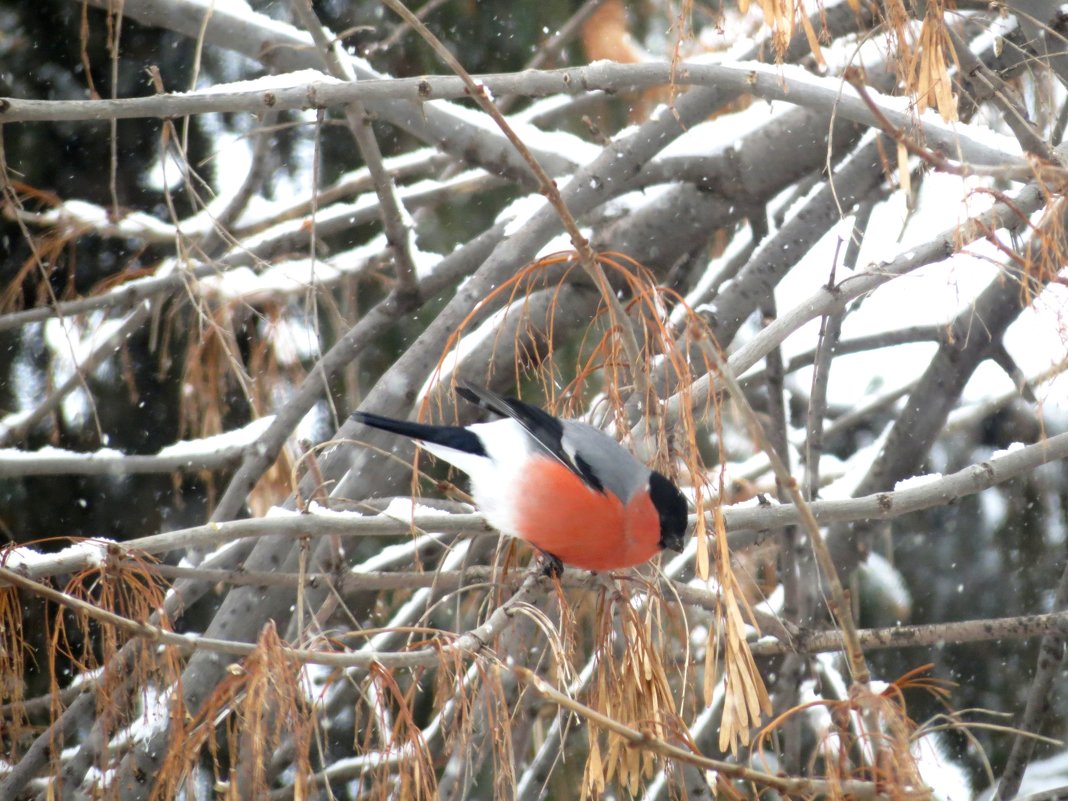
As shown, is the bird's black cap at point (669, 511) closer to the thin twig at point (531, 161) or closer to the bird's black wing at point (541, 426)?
the bird's black wing at point (541, 426)

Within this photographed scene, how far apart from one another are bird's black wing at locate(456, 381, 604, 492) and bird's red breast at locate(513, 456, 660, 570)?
0.08ft

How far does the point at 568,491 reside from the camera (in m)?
1.86

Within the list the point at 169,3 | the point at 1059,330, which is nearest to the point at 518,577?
the point at 1059,330

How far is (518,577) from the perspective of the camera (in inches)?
74.1

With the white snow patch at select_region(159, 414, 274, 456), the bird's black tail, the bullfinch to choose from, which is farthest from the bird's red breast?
the white snow patch at select_region(159, 414, 274, 456)

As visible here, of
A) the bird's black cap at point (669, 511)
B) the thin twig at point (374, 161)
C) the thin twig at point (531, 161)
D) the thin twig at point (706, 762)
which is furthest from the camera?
the thin twig at point (374, 161)

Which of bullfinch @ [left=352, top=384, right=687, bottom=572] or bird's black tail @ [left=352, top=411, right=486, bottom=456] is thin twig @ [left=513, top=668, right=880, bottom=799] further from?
bird's black tail @ [left=352, top=411, right=486, bottom=456]

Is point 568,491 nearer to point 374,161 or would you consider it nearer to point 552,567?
point 552,567

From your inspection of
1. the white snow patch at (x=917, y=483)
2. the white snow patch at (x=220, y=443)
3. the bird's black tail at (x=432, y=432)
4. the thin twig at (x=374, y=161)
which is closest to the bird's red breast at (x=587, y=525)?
the bird's black tail at (x=432, y=432)

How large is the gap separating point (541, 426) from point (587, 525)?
0.74 ft

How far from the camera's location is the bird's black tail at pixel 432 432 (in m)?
1.86

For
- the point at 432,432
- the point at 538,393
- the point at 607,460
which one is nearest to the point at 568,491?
the point at 607,460

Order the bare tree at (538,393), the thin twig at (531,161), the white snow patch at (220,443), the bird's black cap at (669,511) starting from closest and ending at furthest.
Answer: the thin twig at (531,161) < the bare tree at (538,393) < the bird's black cap at (669,511) < the white snow patch at (220,443)

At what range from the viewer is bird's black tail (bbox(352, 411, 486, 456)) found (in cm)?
186
